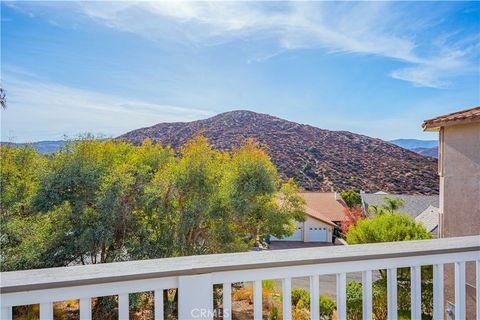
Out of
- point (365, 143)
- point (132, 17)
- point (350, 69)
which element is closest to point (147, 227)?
point (132, 17)

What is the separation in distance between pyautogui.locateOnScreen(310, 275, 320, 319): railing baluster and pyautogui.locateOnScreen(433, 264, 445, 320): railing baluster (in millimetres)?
515

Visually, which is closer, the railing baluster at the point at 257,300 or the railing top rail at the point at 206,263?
the railing top rail at the point at 206,263

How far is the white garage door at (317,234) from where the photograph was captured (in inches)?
642

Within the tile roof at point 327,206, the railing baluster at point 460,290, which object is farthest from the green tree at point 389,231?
the railing baluster at point 460,290

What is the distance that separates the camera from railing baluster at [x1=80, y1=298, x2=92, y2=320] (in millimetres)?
958

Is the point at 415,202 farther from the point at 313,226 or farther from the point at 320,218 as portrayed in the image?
the point at 313,226

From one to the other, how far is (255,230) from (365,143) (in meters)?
7.84

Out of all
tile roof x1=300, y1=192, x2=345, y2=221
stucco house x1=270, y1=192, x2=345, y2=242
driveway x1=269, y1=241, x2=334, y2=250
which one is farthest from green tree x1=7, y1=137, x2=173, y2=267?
tile roof x1=300, y1=192, x2=345, y2=221

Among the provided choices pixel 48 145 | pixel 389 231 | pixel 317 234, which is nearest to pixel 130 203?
pixel 48 145

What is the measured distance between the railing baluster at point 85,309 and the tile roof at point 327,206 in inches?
650

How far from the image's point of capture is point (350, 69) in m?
8.13

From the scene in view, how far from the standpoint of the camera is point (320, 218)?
16.8 metres

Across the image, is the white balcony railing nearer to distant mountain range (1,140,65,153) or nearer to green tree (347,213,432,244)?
distant mountain range (1,140,65,153)

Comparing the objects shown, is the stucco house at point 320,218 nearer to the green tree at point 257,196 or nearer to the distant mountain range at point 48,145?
the green tree at point 257,196
